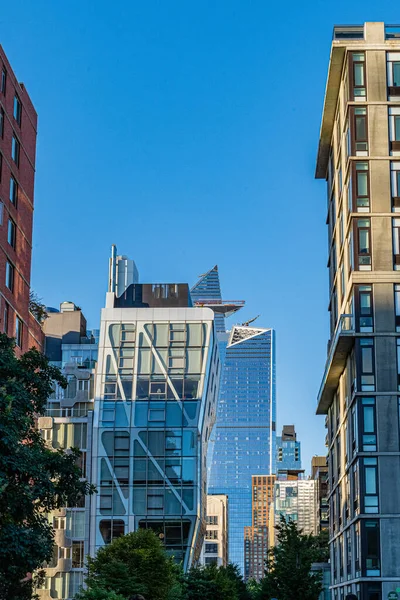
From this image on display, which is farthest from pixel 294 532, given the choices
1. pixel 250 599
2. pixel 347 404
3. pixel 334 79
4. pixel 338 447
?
pixel 250 599

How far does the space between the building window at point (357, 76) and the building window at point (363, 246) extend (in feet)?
27.9

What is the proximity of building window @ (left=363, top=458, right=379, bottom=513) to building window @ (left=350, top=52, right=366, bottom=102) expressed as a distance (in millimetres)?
23344

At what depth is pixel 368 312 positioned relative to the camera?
60344 mm

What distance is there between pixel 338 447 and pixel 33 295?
84.9 feet

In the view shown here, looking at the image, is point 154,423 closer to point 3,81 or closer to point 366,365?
point 366,365

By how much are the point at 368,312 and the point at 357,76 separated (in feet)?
51.8

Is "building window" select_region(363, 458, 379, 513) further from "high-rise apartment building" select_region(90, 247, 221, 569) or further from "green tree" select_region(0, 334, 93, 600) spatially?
"high-rise apartment building" select_region(90, 247, 221, 569)

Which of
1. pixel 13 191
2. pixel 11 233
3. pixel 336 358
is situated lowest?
pixel 336 358

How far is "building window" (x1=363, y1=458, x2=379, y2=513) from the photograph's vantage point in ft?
186

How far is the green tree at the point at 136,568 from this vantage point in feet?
183

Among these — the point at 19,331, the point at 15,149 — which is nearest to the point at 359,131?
the point at 15,149

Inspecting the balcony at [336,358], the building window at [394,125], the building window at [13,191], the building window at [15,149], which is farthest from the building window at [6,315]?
the building window at [394,125]

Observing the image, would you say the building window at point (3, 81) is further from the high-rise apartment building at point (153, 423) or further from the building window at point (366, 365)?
the high-rise apartment building at point (153, 423)

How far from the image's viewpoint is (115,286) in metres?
130
